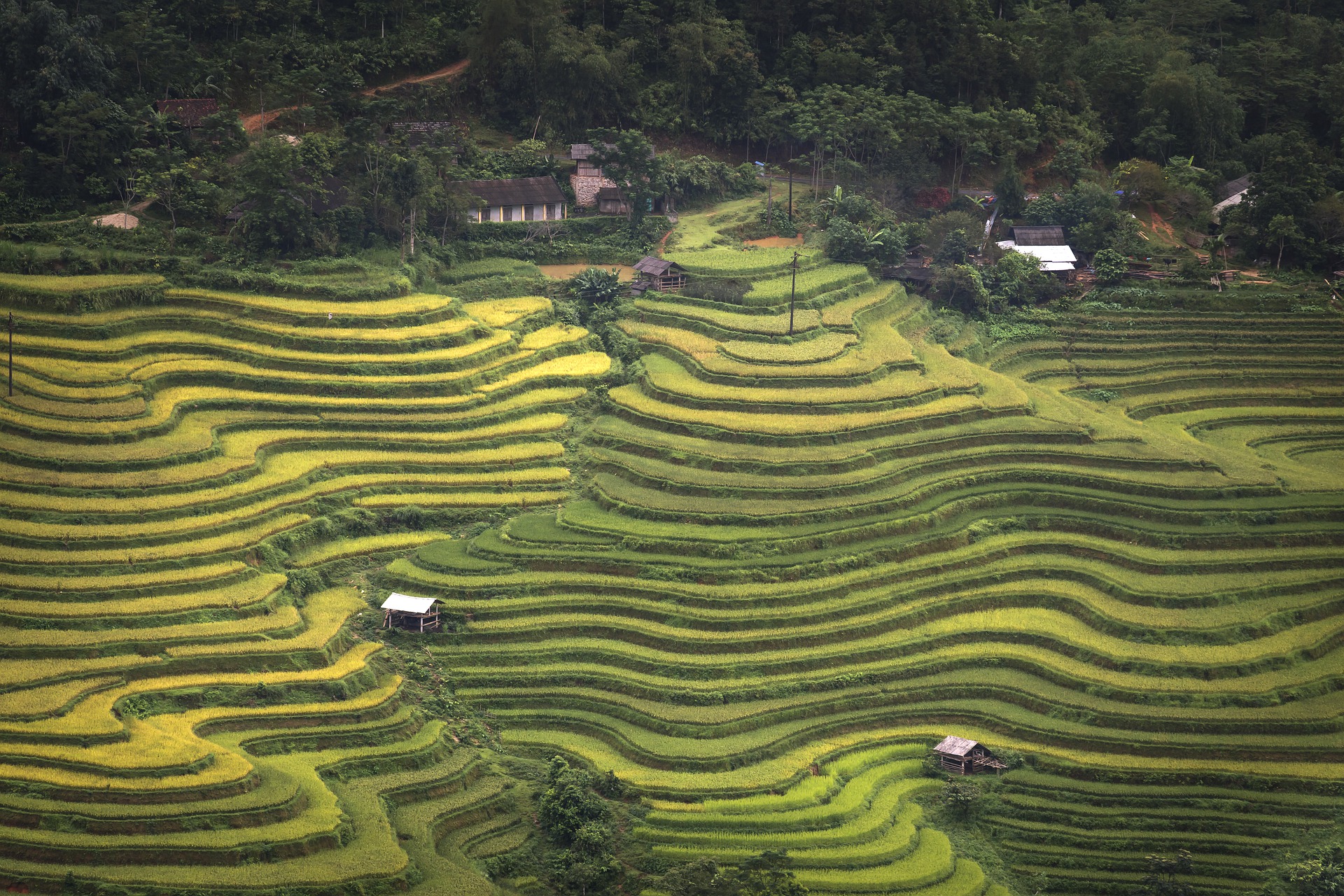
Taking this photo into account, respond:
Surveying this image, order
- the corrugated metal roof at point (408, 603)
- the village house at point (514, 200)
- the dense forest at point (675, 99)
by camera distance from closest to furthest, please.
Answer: the corrugated metal roof at point (408, 603) < the dense forest at point (675, 99) < the village house at point (514, 200)

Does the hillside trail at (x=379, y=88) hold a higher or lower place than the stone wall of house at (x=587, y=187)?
higher

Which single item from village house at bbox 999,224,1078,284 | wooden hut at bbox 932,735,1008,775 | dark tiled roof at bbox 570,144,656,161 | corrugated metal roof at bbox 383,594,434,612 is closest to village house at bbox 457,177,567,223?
dark tiled roof at bbox 570,144,656,161

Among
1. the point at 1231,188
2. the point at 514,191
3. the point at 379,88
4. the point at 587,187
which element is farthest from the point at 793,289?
the point at 1231,188

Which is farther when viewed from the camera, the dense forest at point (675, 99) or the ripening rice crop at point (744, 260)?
the ripening rice crop at point (744, 260)

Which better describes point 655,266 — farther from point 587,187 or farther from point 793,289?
point 587,187

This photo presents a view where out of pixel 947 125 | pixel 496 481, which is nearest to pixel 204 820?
pixel 496 481

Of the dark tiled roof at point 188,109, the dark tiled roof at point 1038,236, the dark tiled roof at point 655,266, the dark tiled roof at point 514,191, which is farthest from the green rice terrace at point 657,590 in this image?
the dark tiled roof at point 188,109

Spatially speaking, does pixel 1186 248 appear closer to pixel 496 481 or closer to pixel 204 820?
pixel 496 481

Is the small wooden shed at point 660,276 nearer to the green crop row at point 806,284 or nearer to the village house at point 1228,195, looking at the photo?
the green crop row at point 806,284
